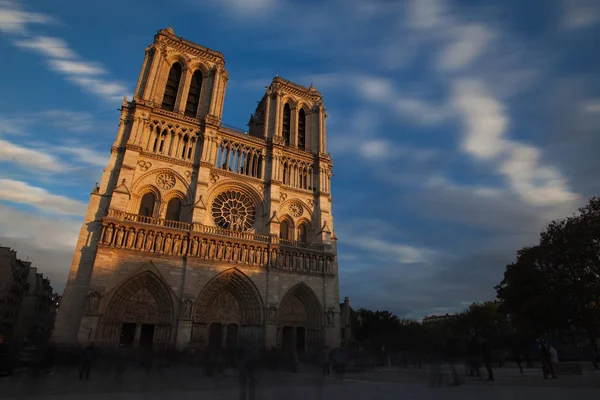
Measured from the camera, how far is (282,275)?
24812mm

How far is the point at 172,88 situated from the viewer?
29.2 m

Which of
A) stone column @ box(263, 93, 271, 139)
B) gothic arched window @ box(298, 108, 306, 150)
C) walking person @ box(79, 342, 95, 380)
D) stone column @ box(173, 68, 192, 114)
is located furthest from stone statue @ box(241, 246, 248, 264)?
gothic arched window @ box(298, 108, 306, 150)

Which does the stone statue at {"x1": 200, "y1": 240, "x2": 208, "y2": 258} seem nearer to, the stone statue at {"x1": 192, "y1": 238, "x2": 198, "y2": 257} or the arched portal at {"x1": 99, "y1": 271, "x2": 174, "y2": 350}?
the stone statue at {"x1": 192, "y1": 238, "x2": 198, "y2": 257}

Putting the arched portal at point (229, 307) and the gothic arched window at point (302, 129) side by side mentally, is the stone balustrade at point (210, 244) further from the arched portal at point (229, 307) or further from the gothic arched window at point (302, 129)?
the gothic arched window at point (302, 129)

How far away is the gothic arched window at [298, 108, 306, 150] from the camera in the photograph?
33.2 meters

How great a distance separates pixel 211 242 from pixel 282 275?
5.63m

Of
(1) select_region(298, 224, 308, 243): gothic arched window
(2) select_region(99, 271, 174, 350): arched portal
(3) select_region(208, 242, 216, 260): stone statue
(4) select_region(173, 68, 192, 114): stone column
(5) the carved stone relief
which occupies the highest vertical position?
(4) select_region(173, 68, 192, 114): stone column

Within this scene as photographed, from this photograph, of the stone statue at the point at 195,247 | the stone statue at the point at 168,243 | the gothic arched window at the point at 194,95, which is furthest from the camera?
the gothic arched window at the point at 194,95

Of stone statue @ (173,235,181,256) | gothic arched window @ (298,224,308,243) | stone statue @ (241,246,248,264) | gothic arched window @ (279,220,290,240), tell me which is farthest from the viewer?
gothic arched window @ (298,224,308,243)

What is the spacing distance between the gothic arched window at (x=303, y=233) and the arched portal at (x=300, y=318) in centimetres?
446

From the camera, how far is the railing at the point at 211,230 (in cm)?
2150

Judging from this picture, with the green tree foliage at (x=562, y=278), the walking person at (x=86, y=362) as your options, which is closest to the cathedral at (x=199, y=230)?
the walking person at (x=86, y=362)

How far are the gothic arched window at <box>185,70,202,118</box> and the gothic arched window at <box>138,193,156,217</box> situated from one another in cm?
846

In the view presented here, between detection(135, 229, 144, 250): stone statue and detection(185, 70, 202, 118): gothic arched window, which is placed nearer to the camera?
detection(135, 229, 144, 250): stone statue
